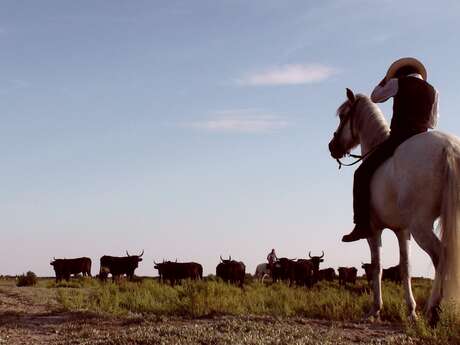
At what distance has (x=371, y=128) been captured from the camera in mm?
10227

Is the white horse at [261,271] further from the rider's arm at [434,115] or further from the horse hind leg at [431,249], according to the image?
the horse hind leg at [431,249]

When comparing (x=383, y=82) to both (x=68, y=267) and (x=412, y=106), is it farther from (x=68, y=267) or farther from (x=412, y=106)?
(x=68, y=267)

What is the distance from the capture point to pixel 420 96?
9430mm

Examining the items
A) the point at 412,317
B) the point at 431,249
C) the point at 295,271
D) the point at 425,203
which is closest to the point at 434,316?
the point at 431,249

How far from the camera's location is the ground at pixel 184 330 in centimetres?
745

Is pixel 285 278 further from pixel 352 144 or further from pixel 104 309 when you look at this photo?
pixel 352 144

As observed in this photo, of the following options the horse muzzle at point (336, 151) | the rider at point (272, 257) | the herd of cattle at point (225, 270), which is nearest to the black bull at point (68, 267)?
the herd of cattle at point (225, 270)

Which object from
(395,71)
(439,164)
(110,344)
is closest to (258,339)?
(110,344)

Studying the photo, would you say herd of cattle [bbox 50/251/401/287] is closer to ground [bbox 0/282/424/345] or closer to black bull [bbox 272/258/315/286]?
black bull [bbox 272/258/315/286]

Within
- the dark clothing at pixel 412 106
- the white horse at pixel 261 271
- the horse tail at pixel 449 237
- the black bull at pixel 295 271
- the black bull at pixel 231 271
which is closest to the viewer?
the horse tail at pixel 449 237

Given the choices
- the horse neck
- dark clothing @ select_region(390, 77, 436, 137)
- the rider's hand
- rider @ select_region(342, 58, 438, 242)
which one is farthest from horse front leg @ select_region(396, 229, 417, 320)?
the rider's hand

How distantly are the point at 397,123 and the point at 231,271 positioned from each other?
75.3ft

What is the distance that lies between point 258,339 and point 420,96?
4450 mm

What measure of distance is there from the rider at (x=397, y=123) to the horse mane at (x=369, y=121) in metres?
0.46
